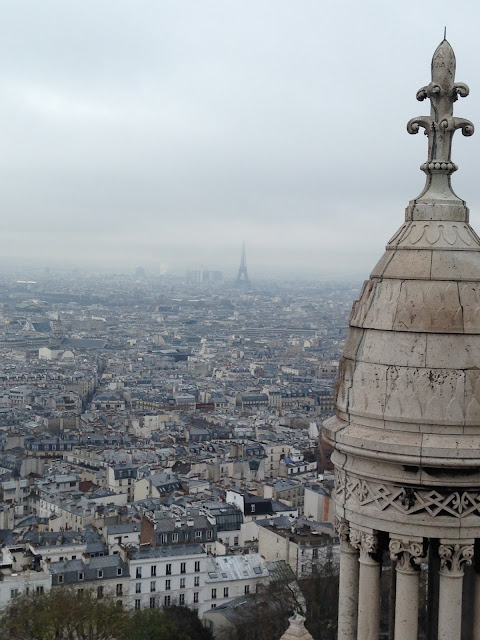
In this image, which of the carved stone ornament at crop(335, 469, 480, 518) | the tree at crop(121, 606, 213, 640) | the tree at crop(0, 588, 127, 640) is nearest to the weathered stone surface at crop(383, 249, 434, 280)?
the carved stone ornament at crop(335, 469, 480, 518)

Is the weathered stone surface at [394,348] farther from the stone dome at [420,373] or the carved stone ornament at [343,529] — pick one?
the carved stone ornament at [343,529]

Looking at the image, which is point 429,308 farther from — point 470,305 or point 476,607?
point 476,607

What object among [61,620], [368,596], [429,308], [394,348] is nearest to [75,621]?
[61,620]

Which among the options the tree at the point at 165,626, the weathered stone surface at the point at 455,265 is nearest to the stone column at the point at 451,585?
the weathered stone surface at the point at 455,265

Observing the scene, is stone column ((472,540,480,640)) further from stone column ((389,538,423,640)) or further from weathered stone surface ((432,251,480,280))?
weathered stone surface ((432,251,480,280))

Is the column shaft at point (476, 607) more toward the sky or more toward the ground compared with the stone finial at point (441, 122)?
more toward the ground

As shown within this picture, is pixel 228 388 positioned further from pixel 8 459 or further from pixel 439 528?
pixel 439 528
